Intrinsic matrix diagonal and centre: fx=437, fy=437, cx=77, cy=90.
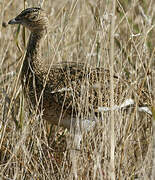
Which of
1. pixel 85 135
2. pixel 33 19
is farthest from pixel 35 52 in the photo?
pixel 85 135

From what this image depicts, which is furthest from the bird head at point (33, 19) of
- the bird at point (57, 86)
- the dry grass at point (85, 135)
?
the dry grass at point (85, 135)

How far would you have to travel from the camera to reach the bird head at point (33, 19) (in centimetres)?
288

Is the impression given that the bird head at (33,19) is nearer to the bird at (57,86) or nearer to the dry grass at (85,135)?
the bird at (57,86)

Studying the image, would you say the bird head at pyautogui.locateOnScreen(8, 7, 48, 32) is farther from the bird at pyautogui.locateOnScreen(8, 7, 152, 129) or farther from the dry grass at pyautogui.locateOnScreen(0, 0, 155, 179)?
the dry grass at pyautogui.locateOnScreen(0, 0, 155, 179)

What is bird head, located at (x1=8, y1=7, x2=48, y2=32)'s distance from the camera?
9.43 feet

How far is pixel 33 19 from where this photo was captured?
2.92m

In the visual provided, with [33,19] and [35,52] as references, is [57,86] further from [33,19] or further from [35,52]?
[33,19]

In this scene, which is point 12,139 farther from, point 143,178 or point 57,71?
point 143,178

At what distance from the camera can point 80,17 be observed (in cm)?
380

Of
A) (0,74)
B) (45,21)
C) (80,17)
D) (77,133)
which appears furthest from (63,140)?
(80,17)

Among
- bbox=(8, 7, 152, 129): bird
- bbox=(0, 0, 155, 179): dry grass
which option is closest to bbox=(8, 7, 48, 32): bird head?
bbox=(8, 7, 152, 129): bird

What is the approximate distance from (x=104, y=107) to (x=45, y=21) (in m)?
0.75

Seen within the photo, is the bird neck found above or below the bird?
above

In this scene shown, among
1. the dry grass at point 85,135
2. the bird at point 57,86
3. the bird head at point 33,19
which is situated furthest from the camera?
the bird head at point 33,19
